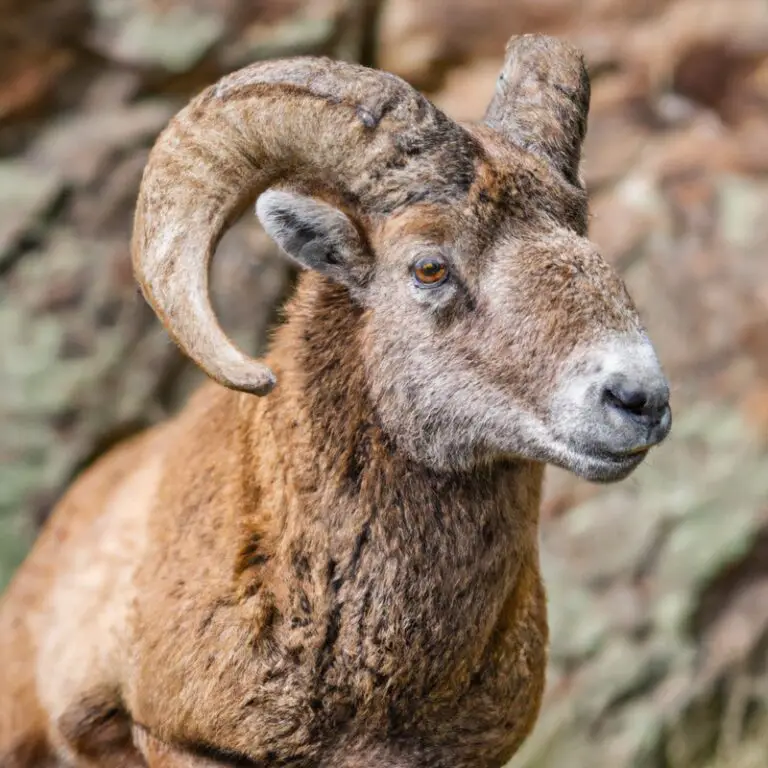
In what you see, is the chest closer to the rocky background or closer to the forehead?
the forehead

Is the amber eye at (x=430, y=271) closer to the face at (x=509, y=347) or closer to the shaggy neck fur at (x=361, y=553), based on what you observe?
the face at (x=509, y=347)

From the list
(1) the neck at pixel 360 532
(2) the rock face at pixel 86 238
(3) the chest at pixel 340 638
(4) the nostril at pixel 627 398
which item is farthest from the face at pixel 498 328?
(2) the rock face at pixel 86 238

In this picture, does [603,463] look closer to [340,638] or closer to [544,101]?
[340,638]

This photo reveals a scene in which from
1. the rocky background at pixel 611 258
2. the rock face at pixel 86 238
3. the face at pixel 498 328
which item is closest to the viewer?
the face at pixel 498 328

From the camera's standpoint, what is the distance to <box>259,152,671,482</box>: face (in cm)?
358

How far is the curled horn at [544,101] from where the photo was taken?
4.07 metres

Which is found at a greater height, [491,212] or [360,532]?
[491,212]

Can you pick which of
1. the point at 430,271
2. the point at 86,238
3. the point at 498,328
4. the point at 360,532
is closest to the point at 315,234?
the point at 430,271

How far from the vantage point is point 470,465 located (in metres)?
3.98

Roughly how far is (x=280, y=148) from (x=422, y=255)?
0.58 meters

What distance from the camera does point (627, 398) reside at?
11.4 ft

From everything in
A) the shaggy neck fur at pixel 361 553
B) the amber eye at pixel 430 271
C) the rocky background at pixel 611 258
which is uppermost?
the amber eye at pixel 430 271

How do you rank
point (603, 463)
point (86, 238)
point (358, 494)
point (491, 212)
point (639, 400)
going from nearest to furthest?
point (639, 400) → point (603, 463) → point (491, 212) → point (358, 494) → point (86, 238)

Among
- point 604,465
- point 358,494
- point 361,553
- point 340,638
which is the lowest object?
point 340,638
